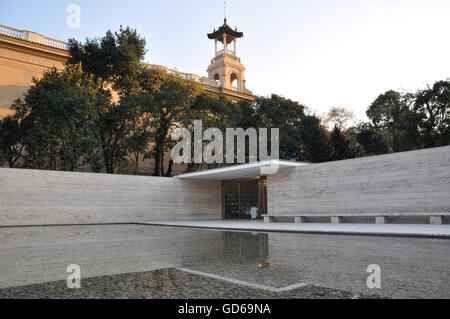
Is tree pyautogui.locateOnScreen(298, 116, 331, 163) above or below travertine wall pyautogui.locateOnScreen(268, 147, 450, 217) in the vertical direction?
above

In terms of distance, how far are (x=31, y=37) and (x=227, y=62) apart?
2042 cm

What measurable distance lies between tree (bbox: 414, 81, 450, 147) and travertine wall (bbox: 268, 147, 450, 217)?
15836mm

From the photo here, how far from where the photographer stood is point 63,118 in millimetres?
19531

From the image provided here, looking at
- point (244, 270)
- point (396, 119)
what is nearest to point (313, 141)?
point (396, 119)

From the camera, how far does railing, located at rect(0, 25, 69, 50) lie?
25969 millimetres

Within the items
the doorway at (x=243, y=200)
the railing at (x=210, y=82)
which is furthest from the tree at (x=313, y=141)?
the railing at (x=210, y=82)

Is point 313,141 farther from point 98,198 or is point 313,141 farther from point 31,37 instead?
point 31,37

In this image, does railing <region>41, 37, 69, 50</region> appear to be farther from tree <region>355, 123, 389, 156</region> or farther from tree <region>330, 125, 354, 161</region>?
tree <region>355, 123, 389, 156</region>

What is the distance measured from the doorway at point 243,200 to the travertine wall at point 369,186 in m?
3.84

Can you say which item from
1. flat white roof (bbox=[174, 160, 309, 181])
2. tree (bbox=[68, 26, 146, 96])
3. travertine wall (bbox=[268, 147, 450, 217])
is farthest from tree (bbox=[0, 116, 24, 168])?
travertine wall (bbox=[268, 147, 450, 217])

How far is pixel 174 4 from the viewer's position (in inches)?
698

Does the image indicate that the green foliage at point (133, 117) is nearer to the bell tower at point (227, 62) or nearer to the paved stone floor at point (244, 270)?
the bell tower at point (227, 62)
